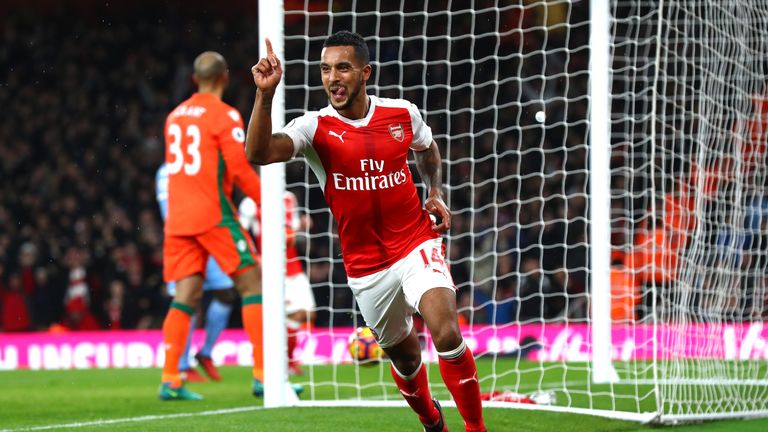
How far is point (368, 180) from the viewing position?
4.93 m

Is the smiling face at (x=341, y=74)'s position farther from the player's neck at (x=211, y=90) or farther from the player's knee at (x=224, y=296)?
the player's knee at (x=224, y=296)

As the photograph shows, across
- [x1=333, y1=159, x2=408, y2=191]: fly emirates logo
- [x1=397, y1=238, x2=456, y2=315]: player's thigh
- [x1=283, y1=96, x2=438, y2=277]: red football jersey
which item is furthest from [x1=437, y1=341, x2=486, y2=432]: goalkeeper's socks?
[x1=333, y1=159, x2=408, y2=191]: fly emirates logo

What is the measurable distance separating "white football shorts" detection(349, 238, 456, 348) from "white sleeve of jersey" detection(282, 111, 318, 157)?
2.17 feet

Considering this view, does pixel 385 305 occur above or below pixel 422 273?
below

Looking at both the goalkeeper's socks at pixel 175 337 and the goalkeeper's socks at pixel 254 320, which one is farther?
the goalkeeper's socks at pixel 254 320

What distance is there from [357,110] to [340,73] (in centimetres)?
25

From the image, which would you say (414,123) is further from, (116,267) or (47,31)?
(47,31)

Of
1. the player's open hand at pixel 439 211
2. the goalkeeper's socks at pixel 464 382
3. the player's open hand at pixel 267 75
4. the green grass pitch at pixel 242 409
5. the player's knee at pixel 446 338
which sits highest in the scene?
the player's open hand at pixel 267 75

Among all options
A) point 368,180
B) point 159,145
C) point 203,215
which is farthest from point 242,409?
point 159,145

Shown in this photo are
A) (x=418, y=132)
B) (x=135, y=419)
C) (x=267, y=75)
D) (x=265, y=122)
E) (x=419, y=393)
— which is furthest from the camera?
(x=135, y=419)

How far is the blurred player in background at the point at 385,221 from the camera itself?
4805mm

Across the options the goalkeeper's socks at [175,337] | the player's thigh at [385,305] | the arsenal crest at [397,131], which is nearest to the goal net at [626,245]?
the goalkeeper's socks at [175,337]

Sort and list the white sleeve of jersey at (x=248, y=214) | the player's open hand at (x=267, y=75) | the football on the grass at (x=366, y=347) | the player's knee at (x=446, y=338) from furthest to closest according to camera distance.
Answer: the white sleeve of jersey at (x=248, y=214) → the football on the grass at (x=366, y=347) → the player's knee at (x=446, y=338) → the player's open hand at (x=267, y=75)

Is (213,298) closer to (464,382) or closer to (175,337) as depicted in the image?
(175,337)
